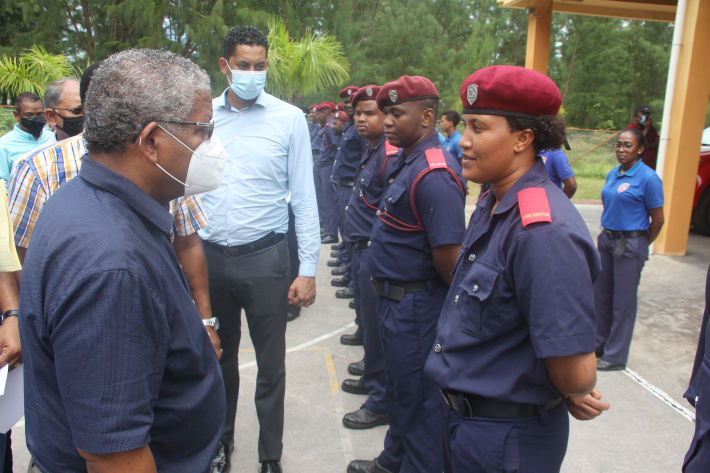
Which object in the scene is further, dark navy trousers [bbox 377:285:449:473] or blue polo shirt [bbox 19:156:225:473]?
dark navy trousers [bbox 377:285:449:473]

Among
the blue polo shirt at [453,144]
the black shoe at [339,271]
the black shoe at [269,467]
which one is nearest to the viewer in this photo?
the black shoe at [269,467]

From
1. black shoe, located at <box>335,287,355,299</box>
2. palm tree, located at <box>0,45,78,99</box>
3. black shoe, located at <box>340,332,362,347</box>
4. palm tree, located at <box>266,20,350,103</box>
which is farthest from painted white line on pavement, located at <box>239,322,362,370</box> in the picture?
palm tree, located at <box>0,45,78,99</box>

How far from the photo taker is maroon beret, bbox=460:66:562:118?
5.41 ft

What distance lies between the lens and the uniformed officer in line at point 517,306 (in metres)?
1.47

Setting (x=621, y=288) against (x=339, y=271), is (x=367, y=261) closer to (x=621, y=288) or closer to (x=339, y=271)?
(x=621, y=288)

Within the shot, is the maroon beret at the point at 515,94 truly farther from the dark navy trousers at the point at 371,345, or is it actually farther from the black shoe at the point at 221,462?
the black shoe at the point at 221,462

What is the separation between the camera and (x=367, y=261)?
3.12 metres

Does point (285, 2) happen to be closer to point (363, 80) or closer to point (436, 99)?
point (363, 80)

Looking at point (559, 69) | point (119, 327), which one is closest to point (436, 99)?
point (119, 327)

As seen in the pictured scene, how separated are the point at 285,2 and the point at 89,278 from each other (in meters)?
21.1

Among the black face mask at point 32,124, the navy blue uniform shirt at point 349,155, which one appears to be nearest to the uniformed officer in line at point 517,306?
the black face mask at point 32,124

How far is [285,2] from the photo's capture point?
19922mm

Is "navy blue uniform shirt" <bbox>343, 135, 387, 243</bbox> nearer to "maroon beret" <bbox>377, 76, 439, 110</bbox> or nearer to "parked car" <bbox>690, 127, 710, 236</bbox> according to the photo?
"maroon beret" <bbox>377, 76, 439, 110</bbox>

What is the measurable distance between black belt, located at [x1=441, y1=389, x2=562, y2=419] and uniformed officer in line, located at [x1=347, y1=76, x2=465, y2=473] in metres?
0.81
